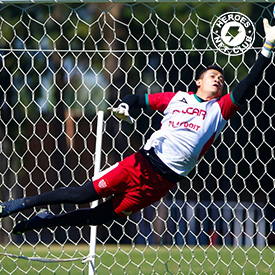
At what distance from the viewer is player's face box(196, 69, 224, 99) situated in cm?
377

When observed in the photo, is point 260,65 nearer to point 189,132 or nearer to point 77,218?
point 189,132

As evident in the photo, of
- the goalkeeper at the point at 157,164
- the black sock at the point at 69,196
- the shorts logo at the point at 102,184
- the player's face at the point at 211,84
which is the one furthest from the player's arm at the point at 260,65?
the black sock at the point at 69,196

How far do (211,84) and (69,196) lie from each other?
1.13m

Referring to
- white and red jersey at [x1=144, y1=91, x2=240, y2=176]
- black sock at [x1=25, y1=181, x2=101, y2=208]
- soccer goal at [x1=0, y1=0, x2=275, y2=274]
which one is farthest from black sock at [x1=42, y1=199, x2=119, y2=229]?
soccer goal at [x1=0, y1=0, x2=275, y2=274]

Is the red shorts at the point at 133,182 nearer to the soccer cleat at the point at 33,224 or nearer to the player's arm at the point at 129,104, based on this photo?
the player's arm at the point at 129,104

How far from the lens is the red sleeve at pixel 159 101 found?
3859mm

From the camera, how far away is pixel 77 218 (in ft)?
12.4

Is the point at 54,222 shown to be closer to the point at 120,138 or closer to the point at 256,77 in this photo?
the point at 256,77

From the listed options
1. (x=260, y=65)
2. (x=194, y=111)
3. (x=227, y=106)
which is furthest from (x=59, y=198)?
(x=260, y=65)

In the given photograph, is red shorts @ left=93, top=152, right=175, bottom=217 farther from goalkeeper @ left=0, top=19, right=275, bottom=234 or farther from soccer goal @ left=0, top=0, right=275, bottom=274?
soccer goal @ left=0, top=0, right=275, bottom=274

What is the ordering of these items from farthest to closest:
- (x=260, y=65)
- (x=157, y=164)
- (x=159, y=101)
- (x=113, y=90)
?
(x=113, y=90) < (x=159, y=101) < (x=157, y=164) < (x=260, y=65)

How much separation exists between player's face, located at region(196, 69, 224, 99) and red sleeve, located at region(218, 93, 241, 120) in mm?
101

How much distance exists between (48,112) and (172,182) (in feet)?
22.0

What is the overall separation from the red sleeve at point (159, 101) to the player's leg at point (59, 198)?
0.64 meters
